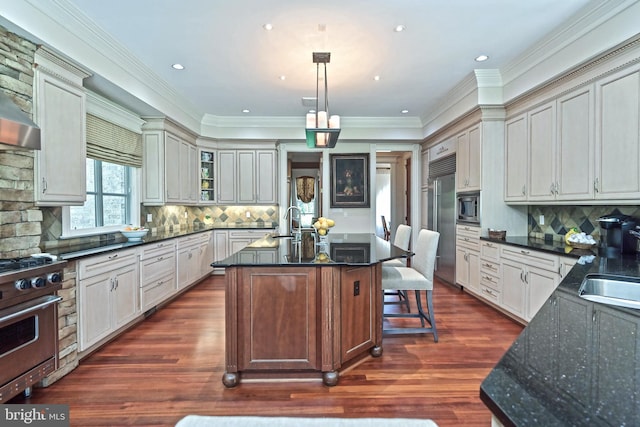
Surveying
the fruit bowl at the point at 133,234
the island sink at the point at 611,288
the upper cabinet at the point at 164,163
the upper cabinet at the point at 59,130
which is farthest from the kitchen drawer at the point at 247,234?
the island sink at the point at 611,288

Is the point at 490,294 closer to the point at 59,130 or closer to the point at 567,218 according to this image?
the point at 567,218

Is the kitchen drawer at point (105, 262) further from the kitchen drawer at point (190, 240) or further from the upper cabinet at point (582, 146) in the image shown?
the upper cabinet at point (582, 146)

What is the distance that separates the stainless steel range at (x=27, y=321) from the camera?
1.90 metres

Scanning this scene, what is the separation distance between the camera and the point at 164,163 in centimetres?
467

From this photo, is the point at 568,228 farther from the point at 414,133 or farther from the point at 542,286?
the point at 414,133

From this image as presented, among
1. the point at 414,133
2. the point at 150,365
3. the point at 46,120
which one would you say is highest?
the point at 414,133

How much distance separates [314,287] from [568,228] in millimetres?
3001

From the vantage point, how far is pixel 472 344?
299 centimetres

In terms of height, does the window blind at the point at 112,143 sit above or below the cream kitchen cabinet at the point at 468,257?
above

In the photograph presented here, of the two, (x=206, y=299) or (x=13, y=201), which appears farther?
(x=206, y=299)

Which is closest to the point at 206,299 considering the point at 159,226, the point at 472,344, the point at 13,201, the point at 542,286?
the point at 159,226

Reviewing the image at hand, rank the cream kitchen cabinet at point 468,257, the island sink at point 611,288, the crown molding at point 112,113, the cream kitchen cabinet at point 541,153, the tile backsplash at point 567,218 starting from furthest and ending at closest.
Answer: the cream kitchen cabinet at point 468,257
the crown molding at point 112,113
the cream kitchen cabinet at point 541,153
the tile backsplash at point 567,218
the island sink at point 611,288

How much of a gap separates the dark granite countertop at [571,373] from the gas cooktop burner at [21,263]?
2.55 meters

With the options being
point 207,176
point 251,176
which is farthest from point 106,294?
point 251,176
